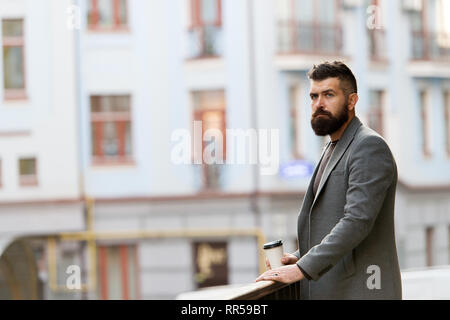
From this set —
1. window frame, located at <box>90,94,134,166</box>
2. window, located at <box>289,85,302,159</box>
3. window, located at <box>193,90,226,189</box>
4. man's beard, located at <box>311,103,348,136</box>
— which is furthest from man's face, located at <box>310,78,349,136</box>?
window frame, located at <box>90,94,134,166</box>

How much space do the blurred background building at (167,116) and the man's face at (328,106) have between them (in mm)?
5523

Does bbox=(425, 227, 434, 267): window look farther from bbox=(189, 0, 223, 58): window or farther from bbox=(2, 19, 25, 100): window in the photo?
bbox=(2, 19, 25, 100): window

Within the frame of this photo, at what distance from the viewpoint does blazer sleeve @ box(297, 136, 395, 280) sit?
1.31 m

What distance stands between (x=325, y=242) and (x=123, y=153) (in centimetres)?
598

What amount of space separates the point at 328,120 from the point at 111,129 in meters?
5.86

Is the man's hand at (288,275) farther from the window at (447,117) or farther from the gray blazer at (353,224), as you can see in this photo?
the window at (447,117)

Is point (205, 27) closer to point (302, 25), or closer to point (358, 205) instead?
point (302, 25)

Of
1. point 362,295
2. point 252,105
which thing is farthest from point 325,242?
point 252,105

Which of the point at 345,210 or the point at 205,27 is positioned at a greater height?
the point at 205,27

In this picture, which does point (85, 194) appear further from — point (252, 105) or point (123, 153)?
point (252, 105)

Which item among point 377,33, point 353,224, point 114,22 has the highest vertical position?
point 114,22

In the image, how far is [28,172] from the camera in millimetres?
7219

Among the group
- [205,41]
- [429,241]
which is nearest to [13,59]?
[205,41]

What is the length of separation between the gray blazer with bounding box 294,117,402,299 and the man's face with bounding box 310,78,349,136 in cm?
2
